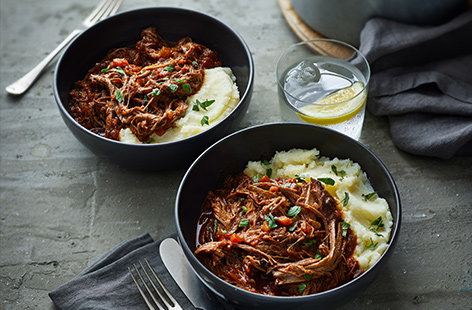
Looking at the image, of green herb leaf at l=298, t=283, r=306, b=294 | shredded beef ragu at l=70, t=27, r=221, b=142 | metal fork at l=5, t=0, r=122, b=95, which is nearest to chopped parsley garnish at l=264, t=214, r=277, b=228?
green herb leaf at l=298, t=283, r=306, b=294

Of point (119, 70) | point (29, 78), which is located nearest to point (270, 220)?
point (119, 70)

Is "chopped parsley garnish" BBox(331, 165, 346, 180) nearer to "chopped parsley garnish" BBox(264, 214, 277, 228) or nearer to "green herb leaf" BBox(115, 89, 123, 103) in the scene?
"chopped parsley garnish" BBox(264, 214, 277, 228)

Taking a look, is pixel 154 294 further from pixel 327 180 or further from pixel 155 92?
pixel 155 92

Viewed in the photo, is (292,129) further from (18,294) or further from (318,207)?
(18,294)

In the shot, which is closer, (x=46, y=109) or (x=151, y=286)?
(x=151, y=286)

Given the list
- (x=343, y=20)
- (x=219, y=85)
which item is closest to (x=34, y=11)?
(x=219, y=85)

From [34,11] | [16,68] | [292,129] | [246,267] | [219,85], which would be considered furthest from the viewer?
[34,11]

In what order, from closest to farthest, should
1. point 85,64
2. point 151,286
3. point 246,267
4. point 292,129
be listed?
point 246,267
point 151,286
point 292,129
point 85,64

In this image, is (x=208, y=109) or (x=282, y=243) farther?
(x=208, y=109)
